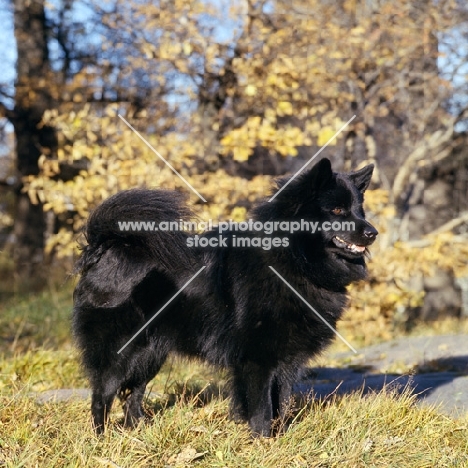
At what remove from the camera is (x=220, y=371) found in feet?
14.4

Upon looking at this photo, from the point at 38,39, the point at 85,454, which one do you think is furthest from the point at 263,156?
the point at 85,454

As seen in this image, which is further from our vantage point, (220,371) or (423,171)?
(423,171)

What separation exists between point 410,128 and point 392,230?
2.49 metres

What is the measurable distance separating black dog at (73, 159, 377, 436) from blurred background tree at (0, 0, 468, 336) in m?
3.72

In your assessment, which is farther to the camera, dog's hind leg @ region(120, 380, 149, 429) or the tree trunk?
the tree trunk

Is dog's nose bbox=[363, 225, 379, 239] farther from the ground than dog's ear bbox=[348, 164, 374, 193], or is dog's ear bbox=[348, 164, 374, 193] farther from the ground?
dog's ear bbox=[348, 164, 374, 193]

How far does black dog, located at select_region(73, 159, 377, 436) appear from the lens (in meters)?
3.98

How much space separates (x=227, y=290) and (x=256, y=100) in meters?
5.40

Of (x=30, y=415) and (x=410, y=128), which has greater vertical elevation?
(x=410, y=128)

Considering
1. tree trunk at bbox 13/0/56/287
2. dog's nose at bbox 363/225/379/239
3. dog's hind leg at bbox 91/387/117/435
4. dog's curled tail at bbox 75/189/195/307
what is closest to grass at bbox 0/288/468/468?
dog's hind leg at bbox 91/387/117/435

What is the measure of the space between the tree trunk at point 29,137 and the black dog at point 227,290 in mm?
8696

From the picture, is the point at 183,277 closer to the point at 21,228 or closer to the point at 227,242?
the point at 227,242

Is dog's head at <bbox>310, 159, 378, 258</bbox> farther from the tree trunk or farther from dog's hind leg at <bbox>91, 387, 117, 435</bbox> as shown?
the tree trunk

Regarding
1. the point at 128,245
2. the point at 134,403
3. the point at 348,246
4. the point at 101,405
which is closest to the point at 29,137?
the point at 128,245
